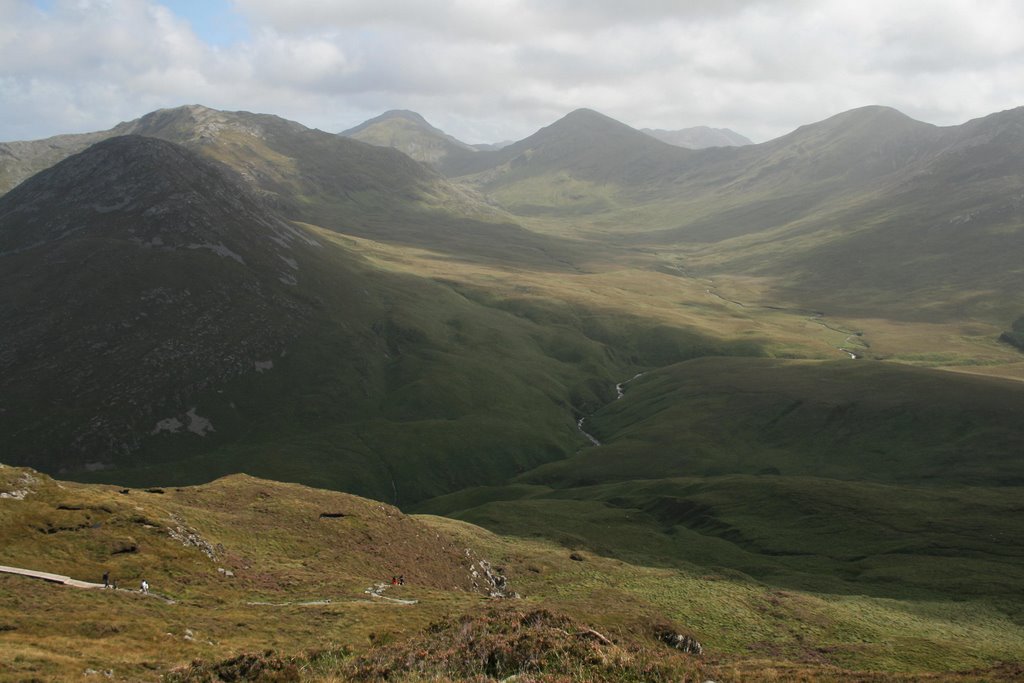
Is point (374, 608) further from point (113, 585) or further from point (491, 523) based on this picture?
point (491, 523)

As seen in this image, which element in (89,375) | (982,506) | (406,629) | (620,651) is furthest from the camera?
(89,375)

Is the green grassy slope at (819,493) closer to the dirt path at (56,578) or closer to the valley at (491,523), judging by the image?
the valley at (491,523)

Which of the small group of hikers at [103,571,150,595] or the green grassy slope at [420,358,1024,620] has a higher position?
the small group of hikers at [103,571,150,595]

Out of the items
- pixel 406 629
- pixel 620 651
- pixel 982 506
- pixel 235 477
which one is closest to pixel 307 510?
pixel 235 477

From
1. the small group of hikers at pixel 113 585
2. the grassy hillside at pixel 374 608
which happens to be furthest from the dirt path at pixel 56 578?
the grassy hillside at pixel 374 608

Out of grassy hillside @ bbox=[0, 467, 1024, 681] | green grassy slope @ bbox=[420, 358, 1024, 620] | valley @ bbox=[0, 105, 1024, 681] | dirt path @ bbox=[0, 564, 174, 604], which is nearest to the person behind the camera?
grassy hillside @ bbox=[0, 467, 1024, 681]

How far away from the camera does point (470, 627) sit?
130ft

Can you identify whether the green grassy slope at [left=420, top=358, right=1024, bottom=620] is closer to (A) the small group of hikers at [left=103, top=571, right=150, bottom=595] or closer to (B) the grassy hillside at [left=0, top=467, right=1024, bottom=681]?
(B) the grassy hillside at [left=0, top=467, right=1024, bottom=681]

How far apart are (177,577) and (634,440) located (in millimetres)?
140506

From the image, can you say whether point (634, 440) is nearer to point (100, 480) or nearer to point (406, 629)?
point (100, 480)

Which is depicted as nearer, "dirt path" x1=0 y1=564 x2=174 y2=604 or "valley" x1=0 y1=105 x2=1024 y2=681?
"valley" x1=0 y1=105 x2=1024 y2=681

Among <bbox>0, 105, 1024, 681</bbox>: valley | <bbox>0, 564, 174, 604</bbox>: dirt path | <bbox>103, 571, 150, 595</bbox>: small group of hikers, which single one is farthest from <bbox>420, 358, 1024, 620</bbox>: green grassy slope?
<bbox>0, 564, 174, 604</bbox>: dirt path

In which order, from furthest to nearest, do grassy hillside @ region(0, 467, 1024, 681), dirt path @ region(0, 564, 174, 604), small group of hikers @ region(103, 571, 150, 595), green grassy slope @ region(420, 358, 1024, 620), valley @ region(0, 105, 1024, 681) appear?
green grassy slope @ region(420, 358, 1024, 620) → small group of hikers @ region(103, 571, 150, 595) → dirt path @ region(0, 564, 174, 604) → valley @ region(0, 105, 1024, 681) → grassy hillside @ region(0, 467, 1024, 681)

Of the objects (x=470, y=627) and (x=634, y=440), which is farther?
(x=634, y=440)
